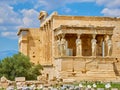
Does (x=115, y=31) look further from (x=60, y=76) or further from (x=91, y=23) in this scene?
(x=60, y=76)

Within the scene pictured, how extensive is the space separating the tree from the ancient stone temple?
2023 millimetres

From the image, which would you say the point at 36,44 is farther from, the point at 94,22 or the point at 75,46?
the point at 94,22

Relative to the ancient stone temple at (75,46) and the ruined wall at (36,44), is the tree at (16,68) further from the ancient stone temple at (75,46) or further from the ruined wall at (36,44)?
the ruined wall at (36,44)

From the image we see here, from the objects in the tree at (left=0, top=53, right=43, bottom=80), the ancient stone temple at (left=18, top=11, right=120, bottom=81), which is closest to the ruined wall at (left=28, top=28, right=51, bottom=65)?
the ancient stone temple at (left=18, top=11, right=120, bottom=81)

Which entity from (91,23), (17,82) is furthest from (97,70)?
(17,82)

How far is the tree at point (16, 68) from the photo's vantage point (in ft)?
128

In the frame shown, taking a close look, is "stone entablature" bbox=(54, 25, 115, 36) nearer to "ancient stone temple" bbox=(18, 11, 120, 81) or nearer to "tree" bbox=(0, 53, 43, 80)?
"ancient stone temple" bbox=(18, 11, 120, 81)

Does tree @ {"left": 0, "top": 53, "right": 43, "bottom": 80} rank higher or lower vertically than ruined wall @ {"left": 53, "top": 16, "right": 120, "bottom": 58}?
lower

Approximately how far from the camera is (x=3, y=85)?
1061 inches

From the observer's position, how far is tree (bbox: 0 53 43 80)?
39.2 metres

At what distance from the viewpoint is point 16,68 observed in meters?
39.2

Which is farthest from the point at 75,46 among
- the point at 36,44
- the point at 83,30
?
the point at 36,44

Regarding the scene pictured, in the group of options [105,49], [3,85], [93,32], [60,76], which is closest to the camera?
[3,85]

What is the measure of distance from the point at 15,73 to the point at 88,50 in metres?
9.36
